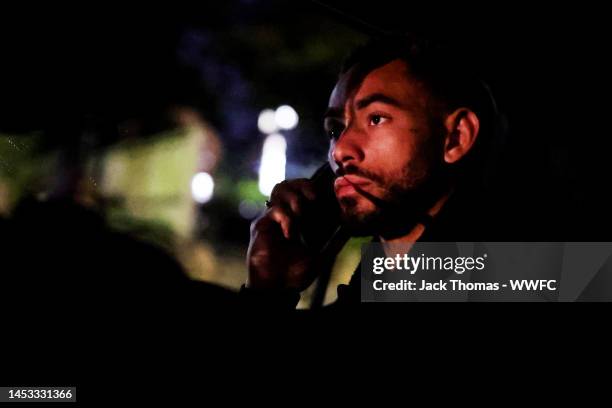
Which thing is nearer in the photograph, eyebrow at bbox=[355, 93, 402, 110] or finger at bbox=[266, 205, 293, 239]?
eyebrow at bbox=[355, 93, 402, 110]

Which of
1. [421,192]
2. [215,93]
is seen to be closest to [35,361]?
[421,192]

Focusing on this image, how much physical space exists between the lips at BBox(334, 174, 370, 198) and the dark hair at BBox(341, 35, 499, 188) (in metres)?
0.36

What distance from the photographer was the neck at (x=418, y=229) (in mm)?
1636

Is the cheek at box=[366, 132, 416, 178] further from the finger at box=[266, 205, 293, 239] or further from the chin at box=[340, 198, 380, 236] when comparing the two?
the finger at box=[266, 205, 293, 239]

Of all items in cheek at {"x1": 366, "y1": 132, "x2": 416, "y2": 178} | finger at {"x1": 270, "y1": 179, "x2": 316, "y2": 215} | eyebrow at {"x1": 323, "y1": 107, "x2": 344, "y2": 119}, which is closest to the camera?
cheek at {"x1": 366, "y1": 132, "x2": 416, "y2": 178}

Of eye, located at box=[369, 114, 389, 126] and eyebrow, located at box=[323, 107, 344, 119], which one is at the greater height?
eyebrow, located at box=[323, 107, 344, 119]

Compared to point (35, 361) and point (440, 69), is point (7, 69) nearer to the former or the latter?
point (35, 361)

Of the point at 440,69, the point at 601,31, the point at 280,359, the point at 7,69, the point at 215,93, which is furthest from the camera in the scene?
the point at 215,93

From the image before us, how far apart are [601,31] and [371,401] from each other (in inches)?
70.7

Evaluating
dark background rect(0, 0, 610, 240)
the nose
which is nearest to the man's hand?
the nose

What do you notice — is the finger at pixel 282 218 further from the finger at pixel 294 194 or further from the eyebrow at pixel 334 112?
the eyebrow at pixel 334 112

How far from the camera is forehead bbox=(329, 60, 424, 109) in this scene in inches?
61.5

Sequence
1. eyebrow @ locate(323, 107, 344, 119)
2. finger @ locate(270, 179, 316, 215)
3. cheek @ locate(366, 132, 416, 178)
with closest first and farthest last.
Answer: cheek @ locate(366, 132, 416, 178) → eyebrow @ locate(323, 107, 344, 119) → finger @ locate(270, 179, 316, 215)

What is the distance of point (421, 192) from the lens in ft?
5.23
